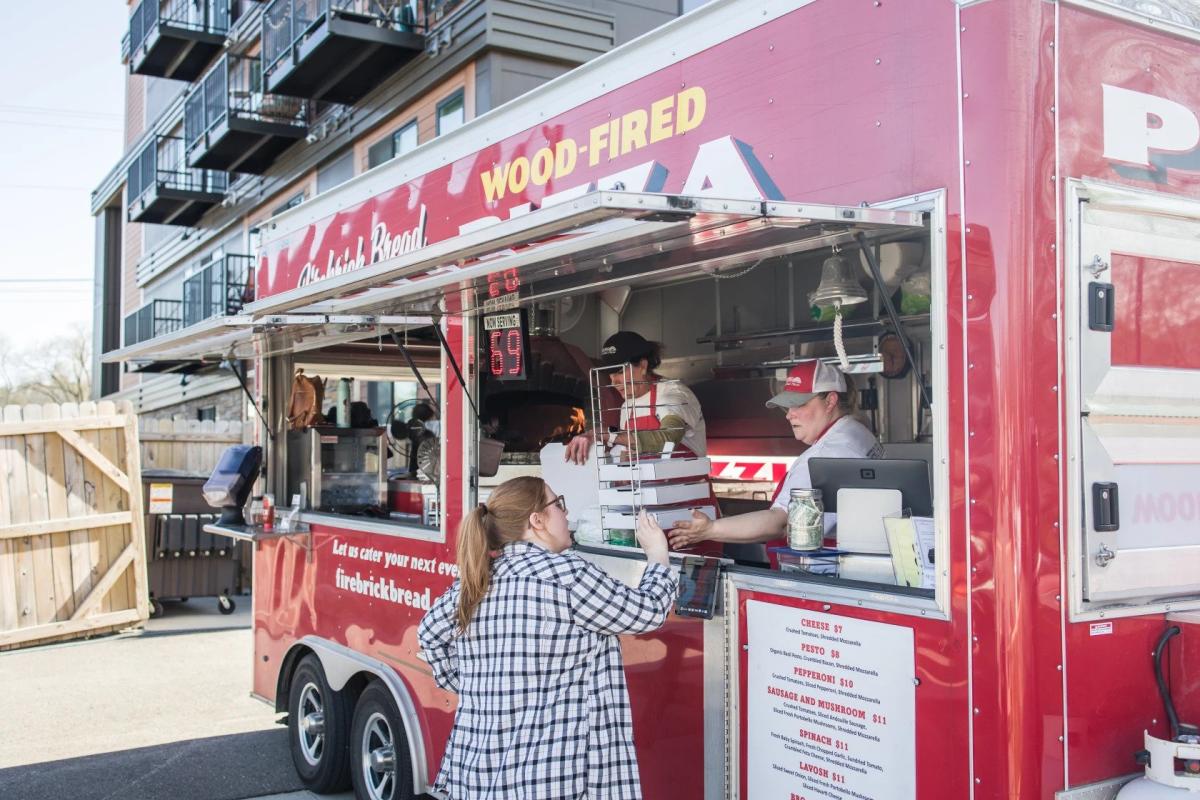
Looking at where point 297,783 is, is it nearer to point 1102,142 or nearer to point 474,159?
point 474,159

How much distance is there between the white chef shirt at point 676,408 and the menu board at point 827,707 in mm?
1578

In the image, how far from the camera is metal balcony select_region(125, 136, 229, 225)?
21.7m

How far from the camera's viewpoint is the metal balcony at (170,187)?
853 inches

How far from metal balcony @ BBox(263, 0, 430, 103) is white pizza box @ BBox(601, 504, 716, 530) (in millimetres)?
10220

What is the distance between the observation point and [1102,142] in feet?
8.84

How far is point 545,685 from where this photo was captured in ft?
9.59

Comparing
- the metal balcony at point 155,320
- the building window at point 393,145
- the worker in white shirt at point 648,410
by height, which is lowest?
the worker in white shirt at point 648,410

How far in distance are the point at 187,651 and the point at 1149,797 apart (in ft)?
29.0

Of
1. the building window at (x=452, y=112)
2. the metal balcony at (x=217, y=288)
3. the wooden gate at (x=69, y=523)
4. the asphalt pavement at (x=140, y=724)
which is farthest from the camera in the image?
the metal balcony at (x=217, y=288)

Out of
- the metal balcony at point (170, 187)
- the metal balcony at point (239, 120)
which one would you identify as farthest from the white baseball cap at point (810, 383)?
the metal balcony at point (170, 187)

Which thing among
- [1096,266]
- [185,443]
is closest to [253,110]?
[185,443]

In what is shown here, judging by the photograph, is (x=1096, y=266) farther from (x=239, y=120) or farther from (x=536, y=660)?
(x=239, y=120)

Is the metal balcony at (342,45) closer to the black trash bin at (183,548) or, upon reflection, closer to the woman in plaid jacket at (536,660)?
the black trash bin at (183,548)

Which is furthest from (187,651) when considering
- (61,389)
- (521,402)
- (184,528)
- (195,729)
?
(61,389)
